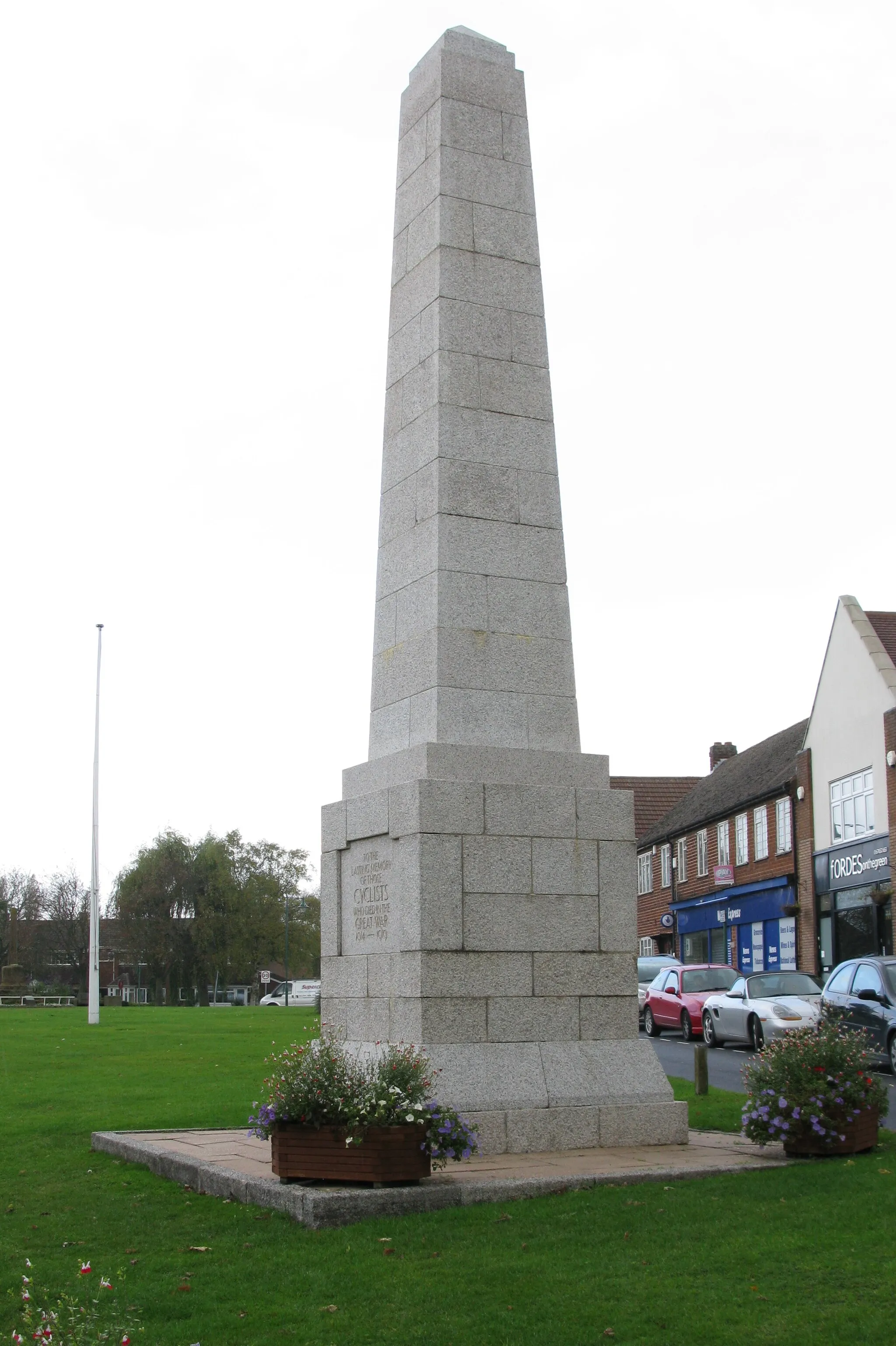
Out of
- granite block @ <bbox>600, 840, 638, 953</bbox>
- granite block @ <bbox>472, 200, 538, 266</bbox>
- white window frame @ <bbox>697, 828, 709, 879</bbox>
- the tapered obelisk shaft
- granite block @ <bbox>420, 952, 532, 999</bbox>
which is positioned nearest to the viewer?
granite block @ <bbox>420, 952, 532, 999</bbox>

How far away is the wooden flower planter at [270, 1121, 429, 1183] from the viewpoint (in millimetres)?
8961

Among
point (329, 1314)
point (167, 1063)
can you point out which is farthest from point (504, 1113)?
point (167, 1063)

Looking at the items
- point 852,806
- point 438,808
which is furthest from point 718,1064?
point 852,806

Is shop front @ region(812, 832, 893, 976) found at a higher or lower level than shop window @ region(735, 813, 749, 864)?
lower

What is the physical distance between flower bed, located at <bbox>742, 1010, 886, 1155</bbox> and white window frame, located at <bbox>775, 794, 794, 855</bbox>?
3273 cm

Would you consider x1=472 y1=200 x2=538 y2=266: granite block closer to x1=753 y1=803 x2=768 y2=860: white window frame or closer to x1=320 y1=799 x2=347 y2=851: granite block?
x1=320 y1=799 x2=347 y2=851: granite block

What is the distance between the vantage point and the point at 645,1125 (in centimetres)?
1126

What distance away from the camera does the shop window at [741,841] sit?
4731 cm

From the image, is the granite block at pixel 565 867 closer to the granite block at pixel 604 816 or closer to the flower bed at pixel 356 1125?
the granite block at pixel 604 816

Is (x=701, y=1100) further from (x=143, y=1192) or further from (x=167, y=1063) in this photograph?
(x=167, y=1063)

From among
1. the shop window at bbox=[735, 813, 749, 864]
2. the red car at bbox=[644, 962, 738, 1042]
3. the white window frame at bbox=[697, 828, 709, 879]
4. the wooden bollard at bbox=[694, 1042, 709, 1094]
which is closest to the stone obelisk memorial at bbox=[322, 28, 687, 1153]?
the wooden bollard at bbox=[694, 1042, 709, 1094]

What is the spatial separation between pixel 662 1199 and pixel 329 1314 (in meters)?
2.87

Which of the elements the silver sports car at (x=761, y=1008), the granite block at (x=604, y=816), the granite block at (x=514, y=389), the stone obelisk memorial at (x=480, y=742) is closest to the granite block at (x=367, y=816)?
the stone obelisk memorial at (x=480, y=742)

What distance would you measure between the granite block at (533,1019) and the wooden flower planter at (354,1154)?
2038 millimetres
